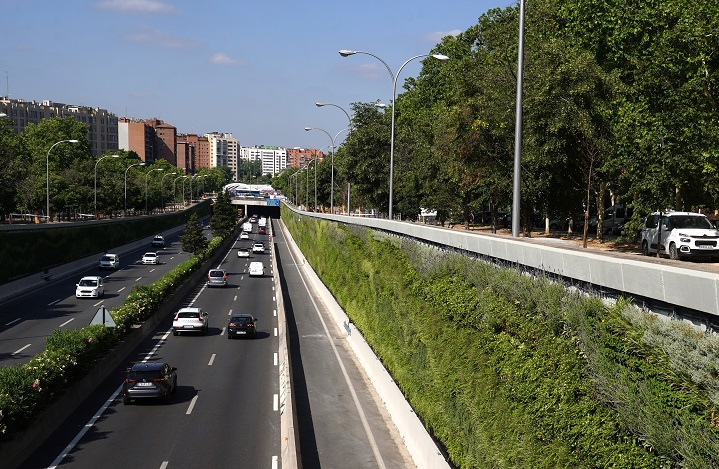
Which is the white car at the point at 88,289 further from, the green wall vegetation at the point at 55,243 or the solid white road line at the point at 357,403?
the solid white road line at the point at 357,403

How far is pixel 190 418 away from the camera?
2278cm

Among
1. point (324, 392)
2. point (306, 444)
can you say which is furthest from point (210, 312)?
point (306, 444)

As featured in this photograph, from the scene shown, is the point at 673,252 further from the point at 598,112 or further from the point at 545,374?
the point at 598,112

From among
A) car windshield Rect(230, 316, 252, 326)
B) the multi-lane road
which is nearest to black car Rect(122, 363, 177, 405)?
the multi-lane road

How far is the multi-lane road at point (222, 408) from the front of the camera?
19172 mm

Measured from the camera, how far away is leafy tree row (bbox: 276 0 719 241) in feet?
77.9

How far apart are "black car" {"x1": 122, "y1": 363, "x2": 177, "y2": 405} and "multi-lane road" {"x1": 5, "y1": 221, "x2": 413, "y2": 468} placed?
527mm

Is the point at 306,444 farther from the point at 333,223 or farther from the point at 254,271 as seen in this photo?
the point at 254,271

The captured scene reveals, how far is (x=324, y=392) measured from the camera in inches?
1055

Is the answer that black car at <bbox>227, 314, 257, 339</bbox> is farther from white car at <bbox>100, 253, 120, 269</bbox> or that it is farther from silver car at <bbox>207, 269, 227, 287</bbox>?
white car at <bbox>100, 253, 120, 269</bbox>

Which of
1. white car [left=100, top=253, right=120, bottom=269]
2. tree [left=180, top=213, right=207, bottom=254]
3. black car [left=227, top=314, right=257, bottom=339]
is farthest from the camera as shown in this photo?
tree [left=180, top=213, right=207, bottom=254]

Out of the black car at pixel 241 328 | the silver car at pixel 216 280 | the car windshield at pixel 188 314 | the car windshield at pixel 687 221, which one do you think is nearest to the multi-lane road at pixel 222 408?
the black car at pixel 241 328

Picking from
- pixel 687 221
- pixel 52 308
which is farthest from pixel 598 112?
pixel 52 308

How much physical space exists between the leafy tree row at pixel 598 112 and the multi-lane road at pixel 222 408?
1258 cm
